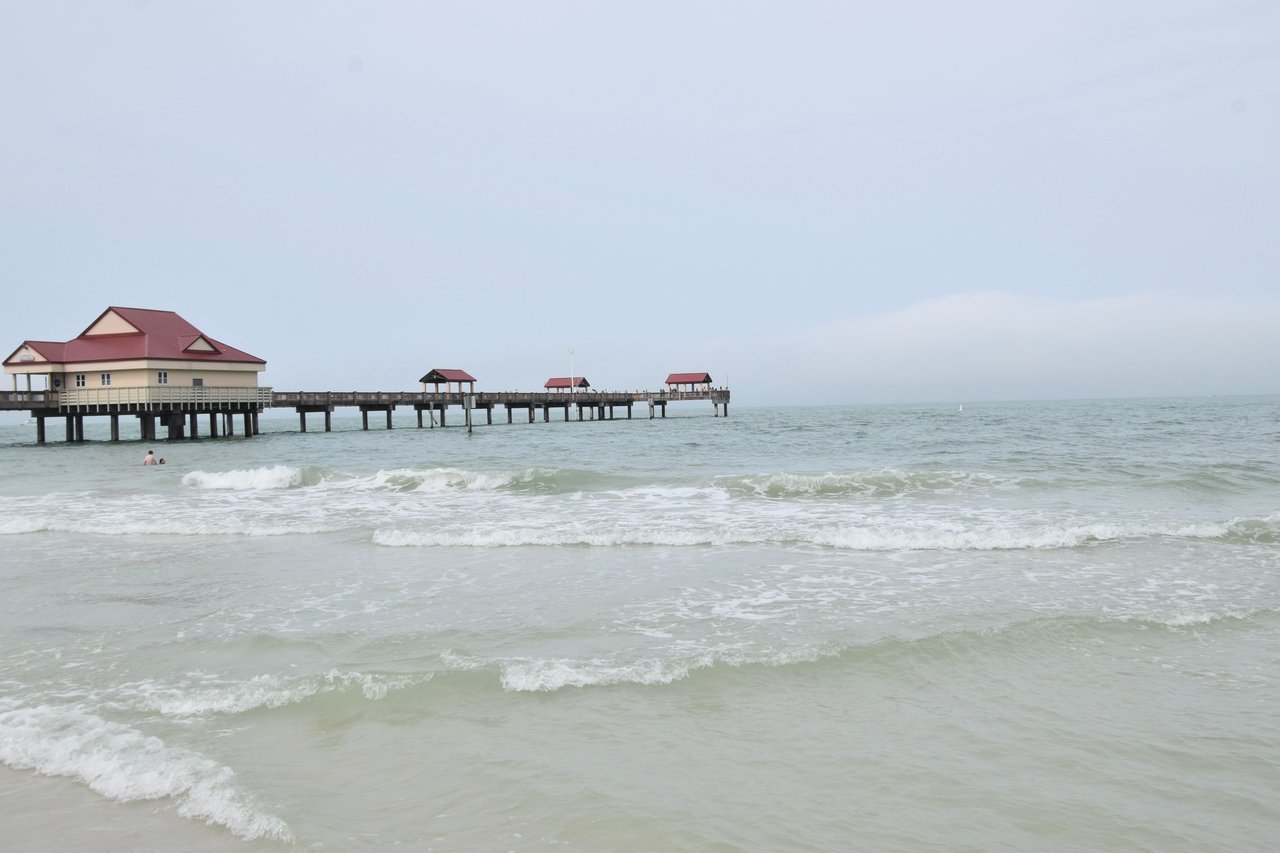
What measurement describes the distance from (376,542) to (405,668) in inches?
270

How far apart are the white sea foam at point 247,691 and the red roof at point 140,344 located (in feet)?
141

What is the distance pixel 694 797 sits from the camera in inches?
167

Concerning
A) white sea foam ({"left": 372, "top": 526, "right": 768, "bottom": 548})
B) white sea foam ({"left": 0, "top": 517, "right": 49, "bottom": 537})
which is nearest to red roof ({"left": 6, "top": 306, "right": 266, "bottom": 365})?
white sea foam ({"left": 0, "top": 517, "right": 49, "bottom": 537})

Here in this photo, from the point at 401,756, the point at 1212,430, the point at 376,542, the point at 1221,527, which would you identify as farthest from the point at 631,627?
the point at 1212,430

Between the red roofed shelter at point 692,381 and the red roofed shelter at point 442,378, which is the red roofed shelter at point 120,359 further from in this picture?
the red roofed shelter at point 692,381

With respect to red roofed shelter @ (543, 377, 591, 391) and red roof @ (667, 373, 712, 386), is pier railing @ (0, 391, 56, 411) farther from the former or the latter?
red roof @ (667, 373, 712, 386)

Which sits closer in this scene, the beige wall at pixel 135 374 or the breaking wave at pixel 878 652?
the breaking wave at pixel 878 652

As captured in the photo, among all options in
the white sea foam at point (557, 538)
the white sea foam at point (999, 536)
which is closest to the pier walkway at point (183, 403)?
the white sea foam at point (557, 538)

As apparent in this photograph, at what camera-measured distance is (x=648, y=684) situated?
6.00 metres

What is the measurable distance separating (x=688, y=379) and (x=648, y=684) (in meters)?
78.2

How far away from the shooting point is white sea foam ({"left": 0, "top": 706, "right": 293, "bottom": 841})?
4141mm

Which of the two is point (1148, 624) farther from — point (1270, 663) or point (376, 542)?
point (376, 542)

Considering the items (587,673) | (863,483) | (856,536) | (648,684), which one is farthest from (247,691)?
(863,483)

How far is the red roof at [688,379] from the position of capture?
8344cm
